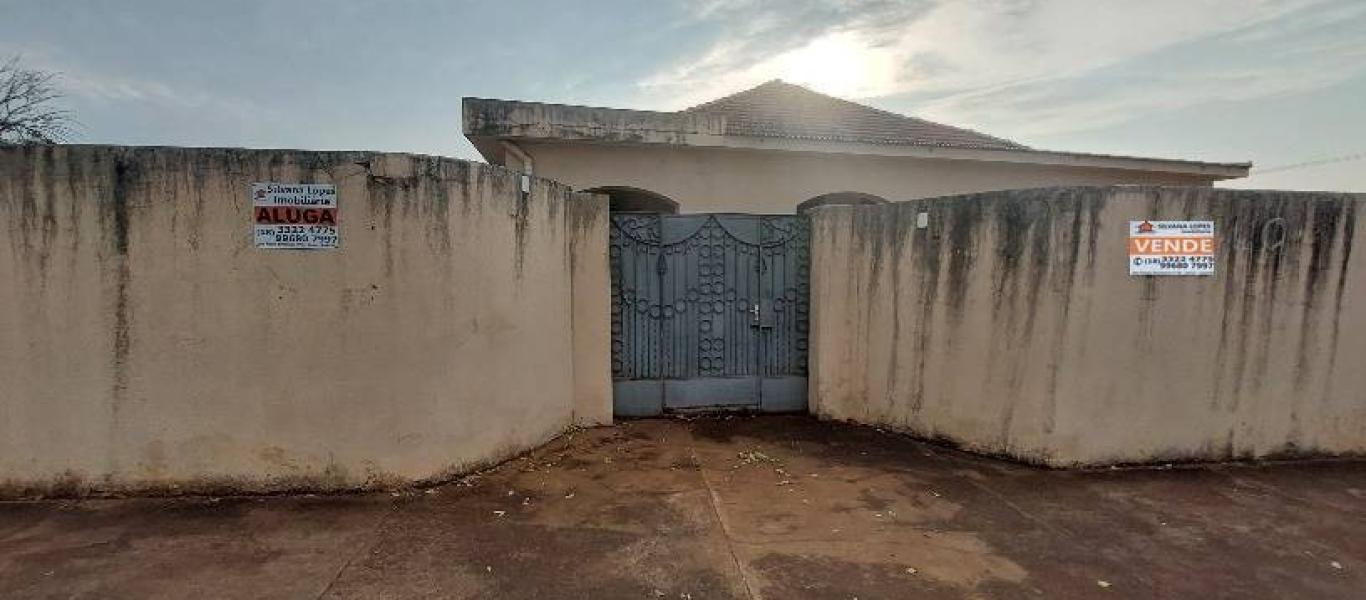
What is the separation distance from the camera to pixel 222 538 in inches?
136

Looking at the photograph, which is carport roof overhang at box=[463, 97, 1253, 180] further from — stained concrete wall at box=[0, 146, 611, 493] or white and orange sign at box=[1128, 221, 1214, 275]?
white and orange sign at box=[1128, 221, 1214, 275]

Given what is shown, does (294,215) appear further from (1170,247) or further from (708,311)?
(1170,247)

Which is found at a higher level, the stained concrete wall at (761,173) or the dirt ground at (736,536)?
the stained concrete wall at (761,173)

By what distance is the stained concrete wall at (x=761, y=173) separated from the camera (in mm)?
8117

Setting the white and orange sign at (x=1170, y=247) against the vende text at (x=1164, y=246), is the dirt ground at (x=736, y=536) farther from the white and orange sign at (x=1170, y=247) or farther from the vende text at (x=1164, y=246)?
the vende text at (x=1164, y=246)

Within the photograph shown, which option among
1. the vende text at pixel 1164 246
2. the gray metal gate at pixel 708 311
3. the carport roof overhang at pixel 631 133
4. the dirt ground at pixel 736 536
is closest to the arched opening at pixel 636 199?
the carport roof overhang at pixel 631 133

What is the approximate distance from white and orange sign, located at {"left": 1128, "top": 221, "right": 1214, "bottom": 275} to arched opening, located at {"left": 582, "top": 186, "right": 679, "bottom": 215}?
16.5ft

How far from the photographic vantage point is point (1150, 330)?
4.62 m

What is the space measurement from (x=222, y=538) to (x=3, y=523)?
52.9 inches

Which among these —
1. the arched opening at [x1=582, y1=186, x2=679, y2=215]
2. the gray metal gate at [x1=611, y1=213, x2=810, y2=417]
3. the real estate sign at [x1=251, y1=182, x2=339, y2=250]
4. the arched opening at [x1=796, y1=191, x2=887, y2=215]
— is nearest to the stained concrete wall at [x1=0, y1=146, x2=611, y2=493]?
the real estate sign at [x1=251, y1=182, x2=339, y2=250]

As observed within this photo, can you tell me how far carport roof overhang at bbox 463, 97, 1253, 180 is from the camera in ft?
24.6

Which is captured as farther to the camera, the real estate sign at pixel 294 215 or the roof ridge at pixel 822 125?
the roof ridge at pixel 822 125

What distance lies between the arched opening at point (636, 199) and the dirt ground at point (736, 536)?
4402 millimetres

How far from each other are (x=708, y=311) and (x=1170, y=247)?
3.43 meters
